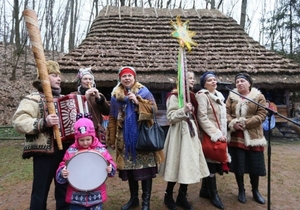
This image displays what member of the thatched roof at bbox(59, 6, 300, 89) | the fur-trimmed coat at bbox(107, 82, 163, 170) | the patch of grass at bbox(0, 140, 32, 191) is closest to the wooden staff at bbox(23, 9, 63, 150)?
the fur-trimmed coat at bbox(107, 82, 163, 170)

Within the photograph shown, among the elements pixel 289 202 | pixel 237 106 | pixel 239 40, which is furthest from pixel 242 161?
pixel 239 40

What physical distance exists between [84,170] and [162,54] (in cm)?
573

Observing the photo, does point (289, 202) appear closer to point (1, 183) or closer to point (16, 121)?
point (16, 121)

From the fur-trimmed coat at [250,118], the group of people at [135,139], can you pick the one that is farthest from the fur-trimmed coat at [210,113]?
the fur-trimmed coat at [250,118]

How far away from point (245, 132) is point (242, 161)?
37cm

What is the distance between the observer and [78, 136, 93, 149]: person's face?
227cm

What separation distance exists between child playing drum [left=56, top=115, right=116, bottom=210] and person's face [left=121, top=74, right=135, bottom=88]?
0.73 meters

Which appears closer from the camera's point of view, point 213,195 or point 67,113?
point 67,113

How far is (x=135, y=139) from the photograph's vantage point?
2756 mm

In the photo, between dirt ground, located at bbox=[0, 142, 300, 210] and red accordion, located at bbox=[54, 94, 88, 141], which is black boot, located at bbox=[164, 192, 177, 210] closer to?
dirt ground, located at bbox=[0, 142, 300, 210]

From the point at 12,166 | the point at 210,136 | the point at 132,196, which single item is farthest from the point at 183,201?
the point at 12,166

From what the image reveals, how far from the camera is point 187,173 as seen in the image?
2775 millimetres

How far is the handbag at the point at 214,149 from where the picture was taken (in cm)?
293

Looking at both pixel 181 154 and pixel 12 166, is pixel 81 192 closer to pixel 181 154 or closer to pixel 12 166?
pixel 181 154
